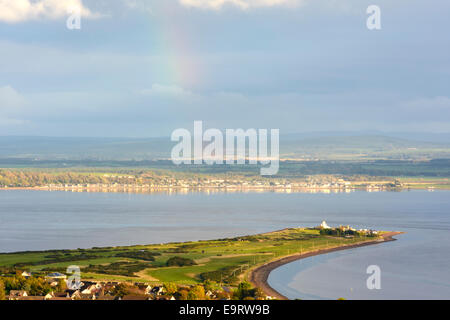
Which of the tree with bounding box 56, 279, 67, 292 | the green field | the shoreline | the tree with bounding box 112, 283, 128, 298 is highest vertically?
the tree with bounding box 56, 279, 67, 292

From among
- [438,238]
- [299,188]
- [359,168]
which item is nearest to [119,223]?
[438,238]

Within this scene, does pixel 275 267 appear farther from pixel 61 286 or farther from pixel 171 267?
pixel 61 286

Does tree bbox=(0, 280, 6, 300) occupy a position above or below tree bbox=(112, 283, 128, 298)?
above

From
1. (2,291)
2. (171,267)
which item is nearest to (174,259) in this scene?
(171,267)

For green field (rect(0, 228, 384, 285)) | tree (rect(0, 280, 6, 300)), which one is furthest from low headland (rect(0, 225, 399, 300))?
tree (rect(0, 280, 6, 300))

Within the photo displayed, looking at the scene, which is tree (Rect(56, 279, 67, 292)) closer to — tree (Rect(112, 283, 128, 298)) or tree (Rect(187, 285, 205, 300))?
tree (Rect(112, 283, 128, 298))

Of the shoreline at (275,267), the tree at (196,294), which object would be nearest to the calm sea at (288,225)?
the shoreline at (275,267)
